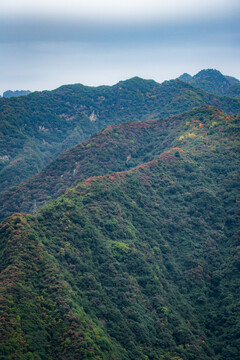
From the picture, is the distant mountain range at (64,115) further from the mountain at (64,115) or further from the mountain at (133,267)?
the mountain at (133,267)

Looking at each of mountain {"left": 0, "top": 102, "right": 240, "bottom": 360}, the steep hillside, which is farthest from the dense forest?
the steep hillside

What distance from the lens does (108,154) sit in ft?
334

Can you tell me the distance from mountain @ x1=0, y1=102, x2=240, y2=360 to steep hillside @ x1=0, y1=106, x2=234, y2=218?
18.0m

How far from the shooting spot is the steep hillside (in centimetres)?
9256

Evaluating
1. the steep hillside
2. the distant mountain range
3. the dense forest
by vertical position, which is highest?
the distant mountain range

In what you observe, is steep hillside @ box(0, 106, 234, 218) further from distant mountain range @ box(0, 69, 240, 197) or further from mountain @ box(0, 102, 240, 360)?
distant mountain range @ box(0, 69, 240, 197)

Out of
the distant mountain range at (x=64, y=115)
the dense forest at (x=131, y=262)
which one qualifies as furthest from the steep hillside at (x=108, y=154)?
the distant mountain range at (x=64, y=115)

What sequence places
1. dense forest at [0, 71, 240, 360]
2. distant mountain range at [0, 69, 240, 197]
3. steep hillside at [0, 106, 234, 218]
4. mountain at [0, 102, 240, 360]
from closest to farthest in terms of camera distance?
mountain at [0, 102, 240, 360]
dense forest at [0, 71, 240, 360]
steep hillside at [0, 106, 234, 218]
distant mountain range at [0, 69, 240, 197]

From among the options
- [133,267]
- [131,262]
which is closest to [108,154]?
[131,262]

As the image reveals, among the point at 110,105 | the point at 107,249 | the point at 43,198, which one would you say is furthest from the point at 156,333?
the point at 110,105

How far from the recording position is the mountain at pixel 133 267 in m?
36.2

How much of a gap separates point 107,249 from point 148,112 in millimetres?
141743

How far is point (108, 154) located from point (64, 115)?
309 ft

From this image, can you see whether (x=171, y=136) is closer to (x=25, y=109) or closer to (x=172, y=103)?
(x=172, y=103)
